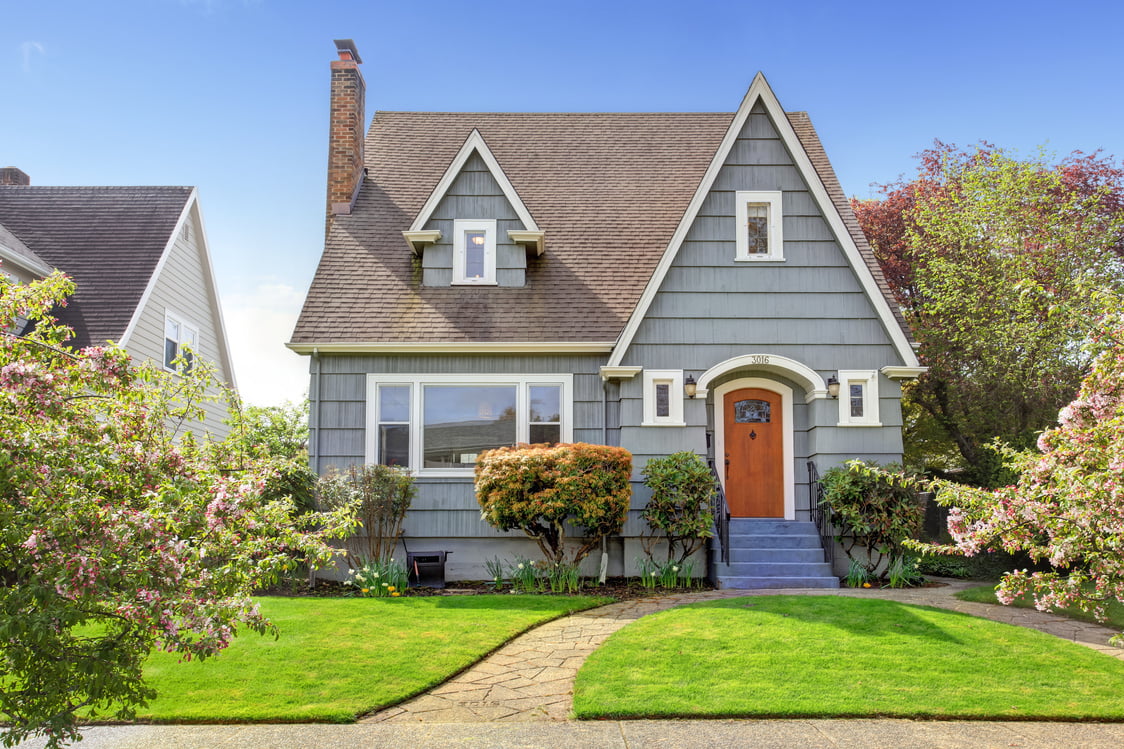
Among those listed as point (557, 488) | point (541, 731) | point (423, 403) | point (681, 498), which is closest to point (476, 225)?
point (423, 403)

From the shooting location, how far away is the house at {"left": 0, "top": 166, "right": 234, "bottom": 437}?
15.8 m

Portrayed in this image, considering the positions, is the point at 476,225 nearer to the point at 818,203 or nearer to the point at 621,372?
the point at 621,372

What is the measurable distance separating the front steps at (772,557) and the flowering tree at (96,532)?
795 cm

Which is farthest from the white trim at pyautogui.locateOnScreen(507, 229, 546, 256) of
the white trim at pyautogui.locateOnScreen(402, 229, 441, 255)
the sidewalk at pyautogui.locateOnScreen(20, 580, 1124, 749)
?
the sidewalk at pyautogui.locateOnScreen(20, 580, 1124, 749)

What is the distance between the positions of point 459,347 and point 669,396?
324cm

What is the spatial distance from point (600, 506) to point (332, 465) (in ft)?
14.1

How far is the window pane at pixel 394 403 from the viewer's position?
13.3 m

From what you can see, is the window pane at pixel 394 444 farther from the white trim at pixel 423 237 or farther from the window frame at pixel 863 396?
the window frame at pixel 863 396

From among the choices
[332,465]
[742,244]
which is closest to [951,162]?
[742,244]

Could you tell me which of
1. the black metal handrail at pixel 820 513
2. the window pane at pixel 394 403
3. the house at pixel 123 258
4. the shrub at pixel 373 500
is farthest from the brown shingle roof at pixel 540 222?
the house at pixel 123 258

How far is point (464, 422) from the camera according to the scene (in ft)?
43.8

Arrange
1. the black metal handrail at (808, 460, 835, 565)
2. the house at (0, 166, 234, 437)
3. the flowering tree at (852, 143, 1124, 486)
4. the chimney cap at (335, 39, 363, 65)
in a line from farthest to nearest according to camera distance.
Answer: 1. the chimney cap at (335, 39, 363, 65)
2. the house at (0, 166, 234, 437)
3. the flowering tree at (852, 143, 1124, 486)
4. the black metal handrail at (808, 460, 835, 565)

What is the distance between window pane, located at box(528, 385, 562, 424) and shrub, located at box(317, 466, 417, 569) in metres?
2.15

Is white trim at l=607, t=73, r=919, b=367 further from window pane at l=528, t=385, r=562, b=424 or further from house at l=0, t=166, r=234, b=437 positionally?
house at l=0, t=166, r=234, b=437
